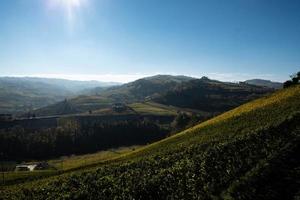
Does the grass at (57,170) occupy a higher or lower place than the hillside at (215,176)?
lower

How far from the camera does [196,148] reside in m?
53.6

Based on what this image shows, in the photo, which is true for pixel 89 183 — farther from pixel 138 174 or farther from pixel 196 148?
pixel 196 148

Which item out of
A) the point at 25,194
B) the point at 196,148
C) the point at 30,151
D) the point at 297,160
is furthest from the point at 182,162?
the point at 30,151

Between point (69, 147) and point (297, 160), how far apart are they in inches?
6961

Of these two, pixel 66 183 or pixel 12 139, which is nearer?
pixel 66 183

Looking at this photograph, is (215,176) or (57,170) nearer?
(215,176)

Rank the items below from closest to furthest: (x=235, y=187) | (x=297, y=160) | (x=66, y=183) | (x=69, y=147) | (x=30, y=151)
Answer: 1. (x=235, y=187)
2. (x=297, y=160)
3. (x=66, y=183)
4. (x=30, y=151)
5. (x=69, y=147)

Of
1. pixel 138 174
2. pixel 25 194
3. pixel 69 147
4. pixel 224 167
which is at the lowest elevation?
pixel 69 147

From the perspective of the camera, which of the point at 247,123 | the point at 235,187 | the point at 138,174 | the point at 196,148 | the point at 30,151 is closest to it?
the point at 235,187

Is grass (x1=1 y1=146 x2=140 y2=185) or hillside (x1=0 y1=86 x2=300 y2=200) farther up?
hillside (x1=0 y1=86 x2=300 y2=200)

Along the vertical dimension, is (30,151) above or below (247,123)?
below

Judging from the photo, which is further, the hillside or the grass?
the grass

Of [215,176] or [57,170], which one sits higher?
[215,176]

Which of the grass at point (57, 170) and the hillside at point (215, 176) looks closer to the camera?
the hillside at point (215, 176)
